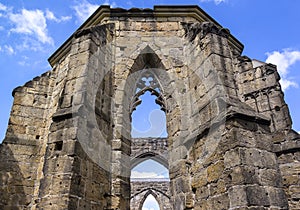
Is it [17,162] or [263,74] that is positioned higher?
[263,74]

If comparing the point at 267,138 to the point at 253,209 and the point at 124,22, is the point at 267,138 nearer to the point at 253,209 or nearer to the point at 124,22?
the point at 253,209

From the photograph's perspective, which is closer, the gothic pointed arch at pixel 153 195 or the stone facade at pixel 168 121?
the stone facade at pixel 168 121

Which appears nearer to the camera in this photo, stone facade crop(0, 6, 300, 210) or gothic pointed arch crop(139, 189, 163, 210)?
stone facade crop(0, 6, 300, 210)

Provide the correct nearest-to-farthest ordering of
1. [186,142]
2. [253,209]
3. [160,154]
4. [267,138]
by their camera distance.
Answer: [253,209], [267,138], [186,142], [160,154]

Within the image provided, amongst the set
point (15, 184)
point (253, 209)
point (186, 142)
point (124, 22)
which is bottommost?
point (253, 209)

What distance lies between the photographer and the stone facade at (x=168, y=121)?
382 cm

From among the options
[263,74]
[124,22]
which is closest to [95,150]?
[124,22]

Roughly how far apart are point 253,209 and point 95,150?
7.96 feet

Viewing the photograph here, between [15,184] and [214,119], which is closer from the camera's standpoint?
[214,119]

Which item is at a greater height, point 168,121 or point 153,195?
point 168,121

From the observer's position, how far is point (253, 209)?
10.8ft

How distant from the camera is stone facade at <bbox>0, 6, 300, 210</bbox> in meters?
3.82

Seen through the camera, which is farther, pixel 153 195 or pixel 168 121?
pixel 153 195

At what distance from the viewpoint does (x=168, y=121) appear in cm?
556
